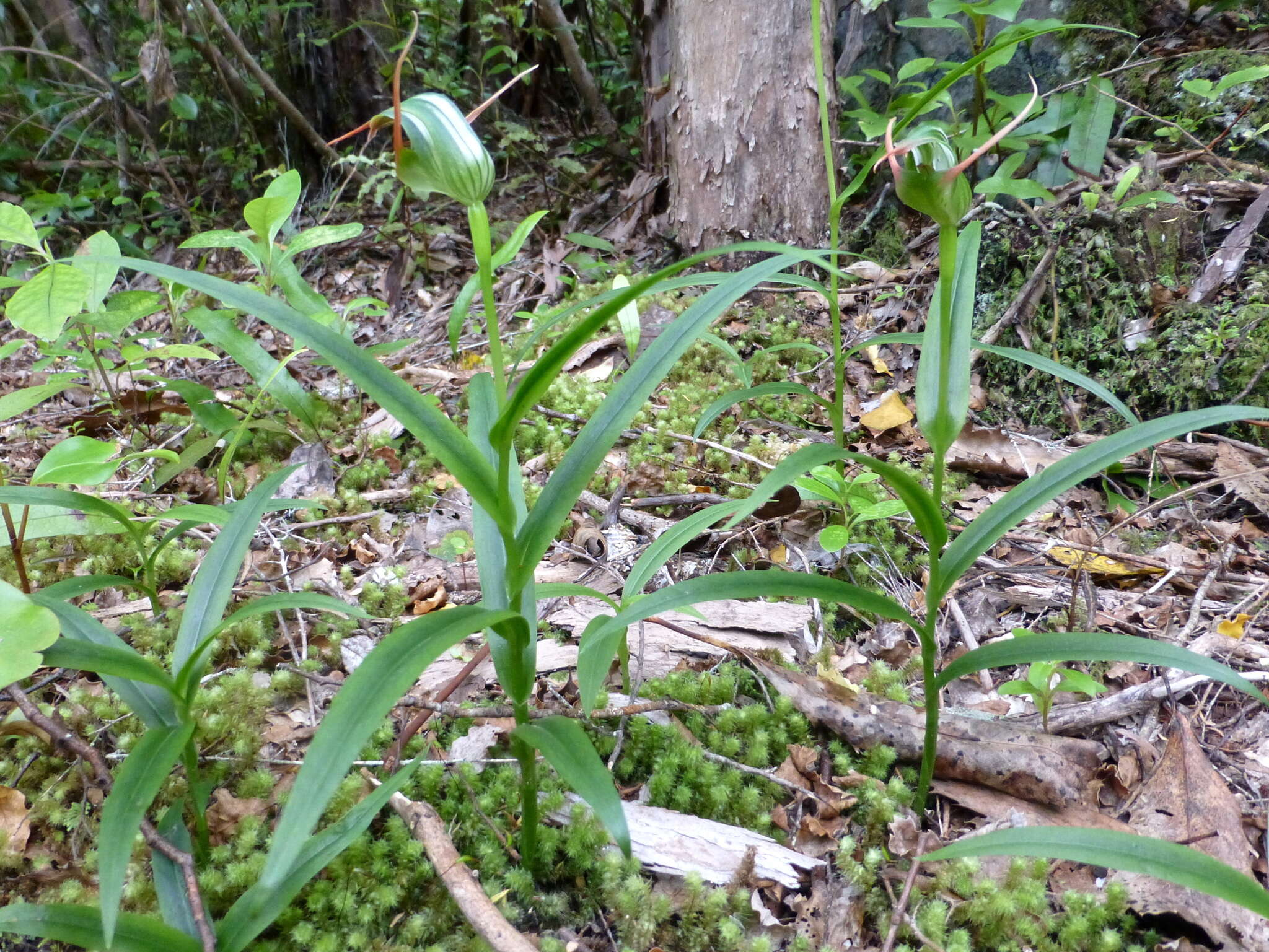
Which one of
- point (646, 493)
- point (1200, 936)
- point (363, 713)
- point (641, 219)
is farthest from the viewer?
point (641, 219)

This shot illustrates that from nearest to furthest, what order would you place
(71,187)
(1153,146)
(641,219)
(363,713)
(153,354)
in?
(363,713) < (153,354) < (1153,146) < (641,219) < (71,187)

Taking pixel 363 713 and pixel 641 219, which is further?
pixel 641 219

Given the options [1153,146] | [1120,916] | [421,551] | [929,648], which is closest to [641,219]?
[1153,146]

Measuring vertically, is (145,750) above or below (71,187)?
below

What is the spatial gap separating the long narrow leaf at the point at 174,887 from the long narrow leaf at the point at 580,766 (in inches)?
17.2

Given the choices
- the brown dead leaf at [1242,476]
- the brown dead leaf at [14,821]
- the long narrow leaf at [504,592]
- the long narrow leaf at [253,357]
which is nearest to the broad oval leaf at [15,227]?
the long narrow leaf at [253,357]

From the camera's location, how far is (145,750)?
885mm

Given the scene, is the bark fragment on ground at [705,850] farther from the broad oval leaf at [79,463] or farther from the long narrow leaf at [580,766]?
the broad oval leaf at [79,463]

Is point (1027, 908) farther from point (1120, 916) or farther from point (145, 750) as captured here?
point (145, 750)

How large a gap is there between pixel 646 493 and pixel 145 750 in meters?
1.32

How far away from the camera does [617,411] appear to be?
938 mm

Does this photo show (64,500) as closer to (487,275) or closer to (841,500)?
(487,275)

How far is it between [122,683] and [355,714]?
53 cm

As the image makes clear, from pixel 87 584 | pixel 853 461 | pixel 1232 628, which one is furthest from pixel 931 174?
pixel 87 584
